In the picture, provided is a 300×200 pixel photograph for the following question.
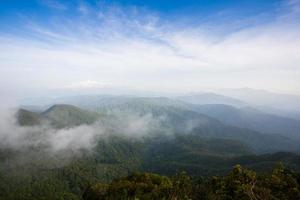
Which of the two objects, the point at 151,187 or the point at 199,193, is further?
the point at 151,187

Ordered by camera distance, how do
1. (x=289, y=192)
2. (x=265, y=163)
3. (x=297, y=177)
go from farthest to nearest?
(x=265, y=163)
(x=297, y=177)
(x=289, y=192)

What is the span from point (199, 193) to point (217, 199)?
1036 centimetres

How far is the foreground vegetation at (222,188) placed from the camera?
36781 mm

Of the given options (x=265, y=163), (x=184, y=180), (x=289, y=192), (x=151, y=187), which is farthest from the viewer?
(x=265, y=163)

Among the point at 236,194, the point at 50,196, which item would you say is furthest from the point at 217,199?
the point at 50,196

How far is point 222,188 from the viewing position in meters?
47.2

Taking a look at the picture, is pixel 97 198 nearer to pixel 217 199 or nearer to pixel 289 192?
pixel 217 199

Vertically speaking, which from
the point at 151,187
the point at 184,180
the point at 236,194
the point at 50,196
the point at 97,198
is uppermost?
the point at 236,194

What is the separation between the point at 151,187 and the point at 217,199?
83.7ft

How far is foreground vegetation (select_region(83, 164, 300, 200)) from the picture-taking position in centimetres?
3678

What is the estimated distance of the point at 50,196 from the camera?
170 m

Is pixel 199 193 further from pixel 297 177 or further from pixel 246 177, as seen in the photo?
pixel 297 177

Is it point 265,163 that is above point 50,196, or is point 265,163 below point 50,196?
above

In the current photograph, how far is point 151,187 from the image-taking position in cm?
6588
